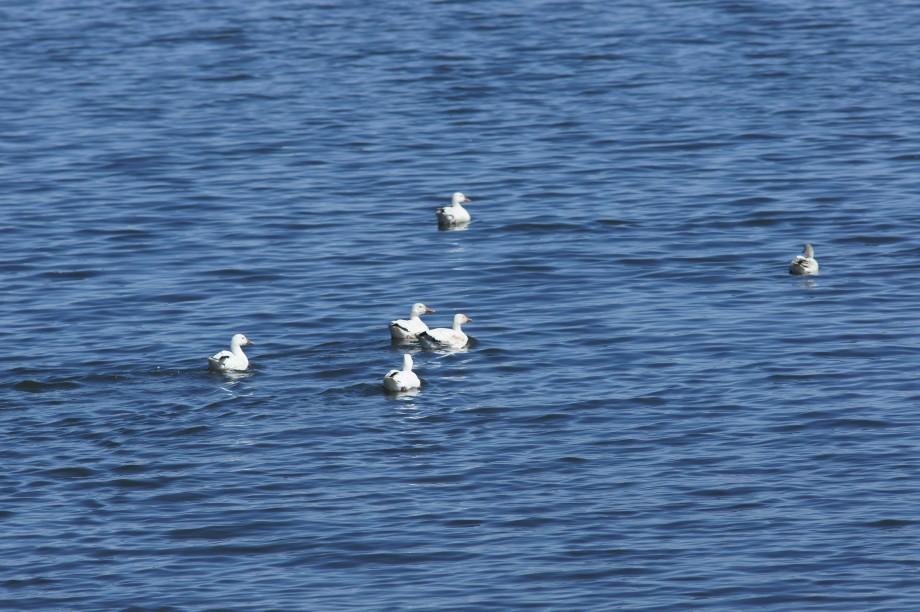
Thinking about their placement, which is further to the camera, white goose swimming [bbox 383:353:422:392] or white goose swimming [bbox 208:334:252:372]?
white goose swimming [bbox 208:334:252:372]

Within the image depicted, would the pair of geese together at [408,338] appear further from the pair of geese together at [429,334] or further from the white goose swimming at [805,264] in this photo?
the white goose swimming at [805,264]

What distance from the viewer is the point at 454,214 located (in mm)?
37125

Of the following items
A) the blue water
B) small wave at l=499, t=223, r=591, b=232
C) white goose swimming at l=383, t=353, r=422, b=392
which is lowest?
small wave at l=499, t=223, r=591, b=232

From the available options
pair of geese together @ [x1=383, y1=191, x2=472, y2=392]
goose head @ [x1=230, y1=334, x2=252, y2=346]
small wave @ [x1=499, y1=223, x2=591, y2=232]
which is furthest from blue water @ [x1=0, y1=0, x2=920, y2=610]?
goose head @ [x1=230, y1=334, x2=252, y2=346]

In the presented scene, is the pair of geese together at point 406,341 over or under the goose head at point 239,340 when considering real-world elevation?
under

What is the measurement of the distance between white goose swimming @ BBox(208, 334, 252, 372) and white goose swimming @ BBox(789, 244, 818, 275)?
409 inches

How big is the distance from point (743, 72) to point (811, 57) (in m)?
Answer: 2.70

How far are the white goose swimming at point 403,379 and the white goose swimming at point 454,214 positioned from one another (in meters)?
10.3

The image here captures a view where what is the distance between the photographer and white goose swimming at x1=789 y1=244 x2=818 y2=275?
32.3 metres

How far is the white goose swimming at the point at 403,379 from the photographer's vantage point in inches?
1038

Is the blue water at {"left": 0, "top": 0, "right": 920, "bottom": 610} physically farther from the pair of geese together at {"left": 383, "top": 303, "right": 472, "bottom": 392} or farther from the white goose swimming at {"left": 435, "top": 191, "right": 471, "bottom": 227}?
the pair of geese together at {"left": 383, "top": 303, "right": 472, "bottom": 392}

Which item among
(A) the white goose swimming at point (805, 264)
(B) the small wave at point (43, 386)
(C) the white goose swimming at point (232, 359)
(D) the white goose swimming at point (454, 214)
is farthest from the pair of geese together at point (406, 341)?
(A) the white goose swimming at point (805, 264)

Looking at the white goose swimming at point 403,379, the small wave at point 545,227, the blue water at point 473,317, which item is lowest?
the small wave at point 545,227

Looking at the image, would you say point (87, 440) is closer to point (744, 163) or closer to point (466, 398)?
point (466, 398)
